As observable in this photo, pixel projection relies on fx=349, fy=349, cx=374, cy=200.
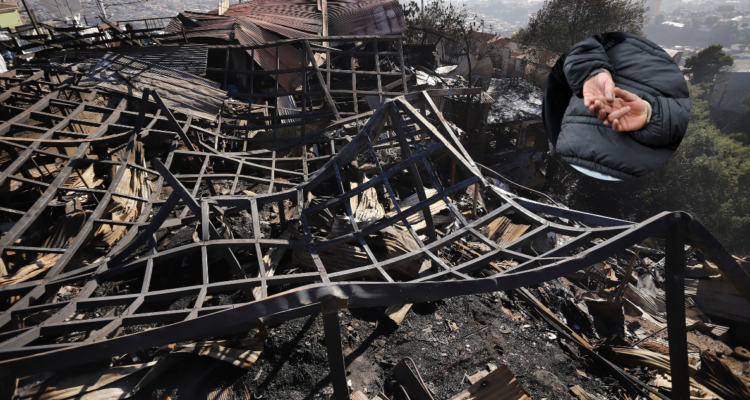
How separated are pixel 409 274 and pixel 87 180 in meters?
4.12

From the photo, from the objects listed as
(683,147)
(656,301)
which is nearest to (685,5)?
(683,147)

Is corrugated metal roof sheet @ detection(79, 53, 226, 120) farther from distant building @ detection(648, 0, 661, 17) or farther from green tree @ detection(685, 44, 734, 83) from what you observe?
green tree @ detection(685, 44, 734, 83)

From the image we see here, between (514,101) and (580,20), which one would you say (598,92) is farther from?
(580,20)

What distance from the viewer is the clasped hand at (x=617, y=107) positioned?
1631 millimetres

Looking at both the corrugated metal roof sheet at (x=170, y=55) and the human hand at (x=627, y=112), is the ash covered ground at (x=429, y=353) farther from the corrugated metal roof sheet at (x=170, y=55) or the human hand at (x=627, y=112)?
the corrugated metal roof sheet at (x=170, y=55)

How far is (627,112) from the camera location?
1653 mm

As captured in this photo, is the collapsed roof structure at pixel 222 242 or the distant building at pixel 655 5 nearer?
the collapsed roof structure at pixel 222 242

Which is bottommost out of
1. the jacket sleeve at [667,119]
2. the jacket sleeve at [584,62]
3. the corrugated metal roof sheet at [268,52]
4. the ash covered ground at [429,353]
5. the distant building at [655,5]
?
the ash covered ground at [429,353]

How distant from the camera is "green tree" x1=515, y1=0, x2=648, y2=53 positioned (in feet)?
59.8

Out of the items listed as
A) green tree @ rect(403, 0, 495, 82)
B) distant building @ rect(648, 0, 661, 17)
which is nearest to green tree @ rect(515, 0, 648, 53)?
distant building @ rect(648, 0, 661, 17)

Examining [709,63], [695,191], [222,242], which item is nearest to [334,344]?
[222,242]

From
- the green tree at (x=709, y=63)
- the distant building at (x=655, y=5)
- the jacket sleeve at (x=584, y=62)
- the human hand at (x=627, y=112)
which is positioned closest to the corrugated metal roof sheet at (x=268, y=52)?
the jacket sleeve at (x=584, y=62)

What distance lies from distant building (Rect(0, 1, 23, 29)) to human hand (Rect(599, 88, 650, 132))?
30564 millimetres

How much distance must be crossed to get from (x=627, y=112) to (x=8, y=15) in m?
32.4
